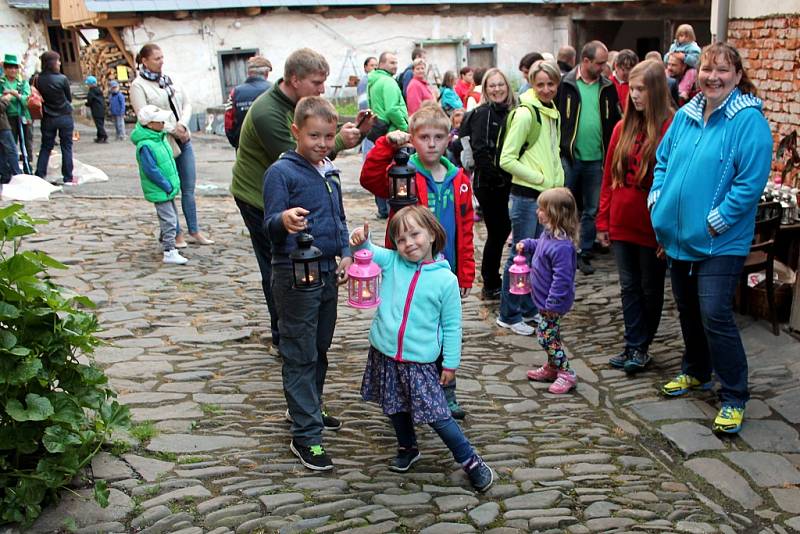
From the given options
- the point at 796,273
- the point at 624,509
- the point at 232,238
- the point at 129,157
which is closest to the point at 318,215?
the point at 624,509

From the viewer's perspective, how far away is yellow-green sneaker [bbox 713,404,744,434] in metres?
4.80

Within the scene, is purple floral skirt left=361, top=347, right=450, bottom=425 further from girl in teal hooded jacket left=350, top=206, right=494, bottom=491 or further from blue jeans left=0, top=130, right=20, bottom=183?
blue jeans left=0, top=130, right=20, bottom=183

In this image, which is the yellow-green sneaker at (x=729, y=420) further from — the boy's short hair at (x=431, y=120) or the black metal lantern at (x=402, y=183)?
the boy's short hair at (x=431, y=120)

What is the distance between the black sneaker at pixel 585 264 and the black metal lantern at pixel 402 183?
4.01 meters

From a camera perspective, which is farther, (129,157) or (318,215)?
(129,157)

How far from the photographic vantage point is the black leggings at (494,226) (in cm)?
707

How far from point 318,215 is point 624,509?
85.2 inches

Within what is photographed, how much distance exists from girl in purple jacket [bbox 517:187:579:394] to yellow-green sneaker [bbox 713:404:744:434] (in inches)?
40.9

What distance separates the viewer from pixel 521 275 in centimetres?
582

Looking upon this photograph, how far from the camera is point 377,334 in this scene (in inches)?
166

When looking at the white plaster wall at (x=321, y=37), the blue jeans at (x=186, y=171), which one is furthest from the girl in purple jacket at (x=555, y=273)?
the white plaster wall at (x=321, y=37)

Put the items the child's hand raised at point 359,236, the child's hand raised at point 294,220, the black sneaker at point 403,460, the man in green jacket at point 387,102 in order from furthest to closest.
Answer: the man in green jacket at point 387,102
the black sneaker at point 403,460
the child's hand raised at point 359,236
the child's hand raised at point 294,220

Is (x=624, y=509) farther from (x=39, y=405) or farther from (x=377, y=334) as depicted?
(x=39, y=405)

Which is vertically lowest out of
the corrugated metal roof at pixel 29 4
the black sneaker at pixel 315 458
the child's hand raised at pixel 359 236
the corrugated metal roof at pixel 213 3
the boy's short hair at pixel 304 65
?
the black sneaker at pixel 315 458
